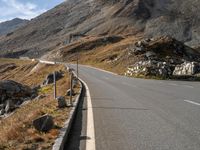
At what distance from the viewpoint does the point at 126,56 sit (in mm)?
65625

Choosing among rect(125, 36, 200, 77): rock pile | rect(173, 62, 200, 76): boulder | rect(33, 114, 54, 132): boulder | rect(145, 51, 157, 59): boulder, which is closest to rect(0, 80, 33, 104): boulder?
rect(125, 36, 200, 77): rock pile

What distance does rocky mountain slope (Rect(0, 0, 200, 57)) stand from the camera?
133m

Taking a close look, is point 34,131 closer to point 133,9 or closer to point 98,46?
point 98,46

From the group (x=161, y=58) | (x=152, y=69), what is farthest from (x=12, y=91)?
(x=161, y=58)

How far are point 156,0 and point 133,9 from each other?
1361cm

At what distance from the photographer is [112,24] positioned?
153 m

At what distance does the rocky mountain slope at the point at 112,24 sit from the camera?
437ft

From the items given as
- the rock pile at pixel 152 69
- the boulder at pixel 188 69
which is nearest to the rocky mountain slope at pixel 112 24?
the rock pile at pixel 152 69

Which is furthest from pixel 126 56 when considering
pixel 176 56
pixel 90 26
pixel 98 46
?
pixel 90 26

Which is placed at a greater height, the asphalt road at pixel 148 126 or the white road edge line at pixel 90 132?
the asphalt road at pixel 148 126

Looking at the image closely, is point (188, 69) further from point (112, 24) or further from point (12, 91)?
point (112, 24)

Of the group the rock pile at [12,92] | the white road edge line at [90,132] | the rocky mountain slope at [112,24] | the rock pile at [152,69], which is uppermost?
the rocky mountain slope at [112,24]

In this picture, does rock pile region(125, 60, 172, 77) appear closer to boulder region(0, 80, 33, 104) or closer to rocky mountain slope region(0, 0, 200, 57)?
boulder region(0, 80, 33, 104)

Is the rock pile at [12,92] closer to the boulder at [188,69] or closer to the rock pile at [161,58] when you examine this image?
the rock pile at [161,58]
